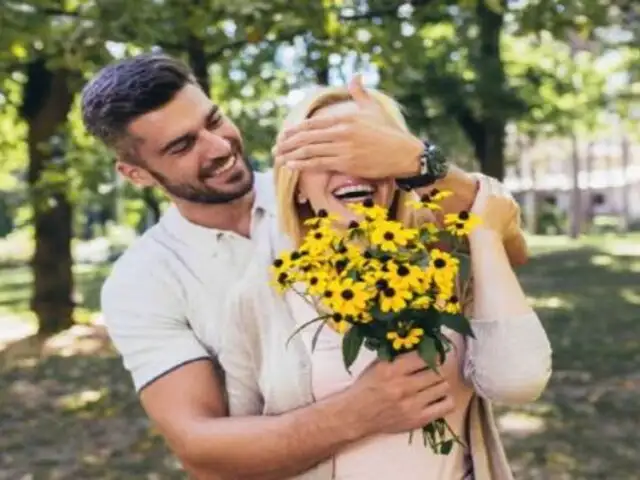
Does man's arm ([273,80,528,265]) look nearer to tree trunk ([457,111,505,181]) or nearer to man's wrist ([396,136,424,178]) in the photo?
man's wrist ([396,136,424,178])

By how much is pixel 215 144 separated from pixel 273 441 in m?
0.57

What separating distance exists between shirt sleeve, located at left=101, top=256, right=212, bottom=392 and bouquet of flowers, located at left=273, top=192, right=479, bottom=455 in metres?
0.31

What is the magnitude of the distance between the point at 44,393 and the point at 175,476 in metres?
3.71

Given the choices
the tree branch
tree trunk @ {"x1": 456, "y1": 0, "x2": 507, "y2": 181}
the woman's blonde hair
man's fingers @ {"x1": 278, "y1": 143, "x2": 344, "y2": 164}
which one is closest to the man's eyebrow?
the woman's blonde hair

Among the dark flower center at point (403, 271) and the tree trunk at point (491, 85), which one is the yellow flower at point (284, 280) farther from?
the tree trunk at point (491, 85)

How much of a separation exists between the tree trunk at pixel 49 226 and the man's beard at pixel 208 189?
12101mm

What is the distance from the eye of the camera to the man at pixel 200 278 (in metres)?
1.94

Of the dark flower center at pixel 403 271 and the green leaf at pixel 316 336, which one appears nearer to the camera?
the dark flower center at pixel 403 271

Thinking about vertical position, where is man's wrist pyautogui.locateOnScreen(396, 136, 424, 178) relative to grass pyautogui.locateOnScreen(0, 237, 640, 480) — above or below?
above

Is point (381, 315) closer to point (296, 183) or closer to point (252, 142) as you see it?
point (296, 183)

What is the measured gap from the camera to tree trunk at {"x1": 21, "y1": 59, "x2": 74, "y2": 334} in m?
14.3

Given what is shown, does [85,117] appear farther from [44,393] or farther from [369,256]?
[44,393]

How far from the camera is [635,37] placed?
1830 centimetres

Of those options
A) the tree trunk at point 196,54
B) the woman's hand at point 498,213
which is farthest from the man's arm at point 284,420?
the tree trunk at point 196,54
